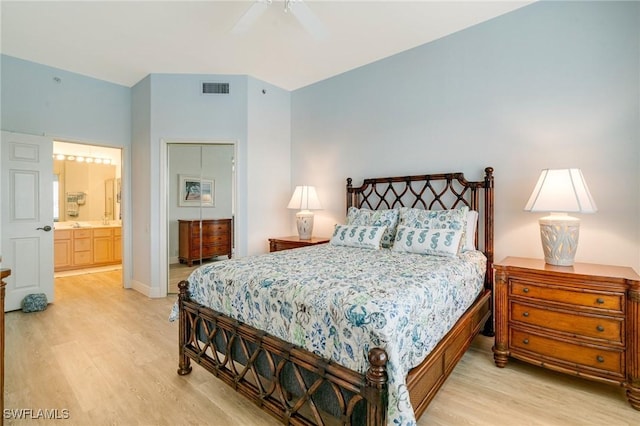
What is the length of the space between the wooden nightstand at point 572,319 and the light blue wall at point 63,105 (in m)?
→ 5.15

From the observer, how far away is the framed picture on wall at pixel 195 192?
4.41m

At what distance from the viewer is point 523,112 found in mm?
2820

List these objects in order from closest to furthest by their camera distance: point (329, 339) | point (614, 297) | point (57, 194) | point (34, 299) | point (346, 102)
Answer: point (329, 339)
point (614, 297)
point (34, 299)
point (346, 102)
point (57, 194)

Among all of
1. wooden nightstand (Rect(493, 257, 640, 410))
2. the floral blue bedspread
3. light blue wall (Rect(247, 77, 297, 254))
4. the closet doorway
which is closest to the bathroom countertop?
the closet doorway

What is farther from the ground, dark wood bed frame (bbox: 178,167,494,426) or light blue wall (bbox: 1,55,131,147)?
light blue wall (bbox: 1,55,131,147)

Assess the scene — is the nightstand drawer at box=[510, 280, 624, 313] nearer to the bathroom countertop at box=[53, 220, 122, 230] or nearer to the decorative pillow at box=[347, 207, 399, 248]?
the decorative pillow at box=[347, 207, 399, 248]

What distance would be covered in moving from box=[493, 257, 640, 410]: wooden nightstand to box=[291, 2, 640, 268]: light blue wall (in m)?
0.61

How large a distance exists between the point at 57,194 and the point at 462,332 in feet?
25.3

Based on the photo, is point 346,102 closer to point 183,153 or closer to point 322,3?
point 322,3

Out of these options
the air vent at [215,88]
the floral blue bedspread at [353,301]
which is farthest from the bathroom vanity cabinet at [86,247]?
the floral blue bedspread at [353,301]

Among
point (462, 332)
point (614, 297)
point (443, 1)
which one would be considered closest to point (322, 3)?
point (443, 1)

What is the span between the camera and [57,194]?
6.33 metres

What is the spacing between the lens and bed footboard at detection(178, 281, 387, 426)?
49.8 inches

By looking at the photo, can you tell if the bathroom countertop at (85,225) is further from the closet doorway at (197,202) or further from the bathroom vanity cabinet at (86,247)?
the closet doorway at (197,202)
